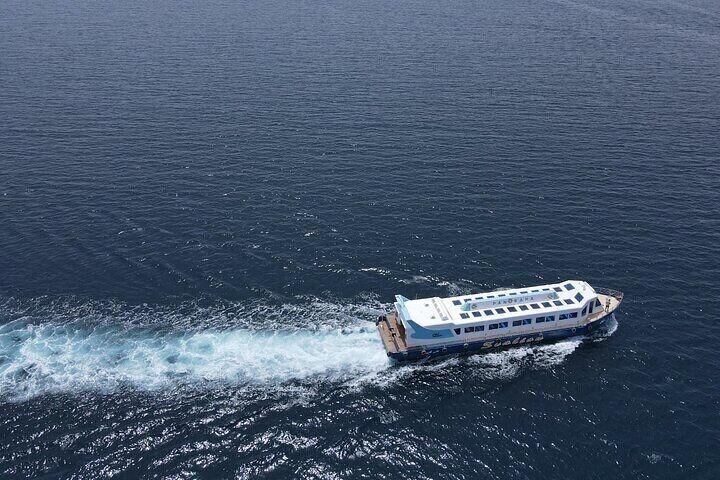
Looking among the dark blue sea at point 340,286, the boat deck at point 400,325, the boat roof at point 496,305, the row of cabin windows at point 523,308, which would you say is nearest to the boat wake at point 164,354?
the dark blue sea at point 340,286

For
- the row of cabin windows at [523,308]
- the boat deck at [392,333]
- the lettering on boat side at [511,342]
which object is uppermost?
the row of cabin windows at [523,308]

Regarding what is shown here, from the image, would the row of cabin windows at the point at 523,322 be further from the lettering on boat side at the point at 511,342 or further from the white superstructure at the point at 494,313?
the lettering on boat side at the point at 511,342

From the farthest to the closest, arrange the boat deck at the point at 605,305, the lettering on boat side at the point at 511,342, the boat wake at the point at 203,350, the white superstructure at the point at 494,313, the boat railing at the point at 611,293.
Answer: the boat railing at the point at 611,293, the boat deck at the point at 605,305, the lettering on boat side at the point at 511,342, the white superstructure at the point at 494,313, the boat wake at the point at 203,350

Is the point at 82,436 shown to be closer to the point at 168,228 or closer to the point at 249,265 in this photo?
the point at 249,265

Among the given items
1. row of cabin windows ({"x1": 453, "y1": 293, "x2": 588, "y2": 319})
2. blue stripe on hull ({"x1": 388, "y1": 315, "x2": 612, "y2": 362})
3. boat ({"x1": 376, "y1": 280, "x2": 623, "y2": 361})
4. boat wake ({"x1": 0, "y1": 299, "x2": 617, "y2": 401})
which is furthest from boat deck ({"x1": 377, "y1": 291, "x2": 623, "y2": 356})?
row of cabin windows ({"x1": 453, "y1": 293, "x2": 588, "y2": 319})

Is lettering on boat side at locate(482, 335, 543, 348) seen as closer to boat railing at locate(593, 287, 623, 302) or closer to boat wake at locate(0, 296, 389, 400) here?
boat railing at locate(593, 287, 623, 302)

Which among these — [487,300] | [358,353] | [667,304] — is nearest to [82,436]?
[358,353]
